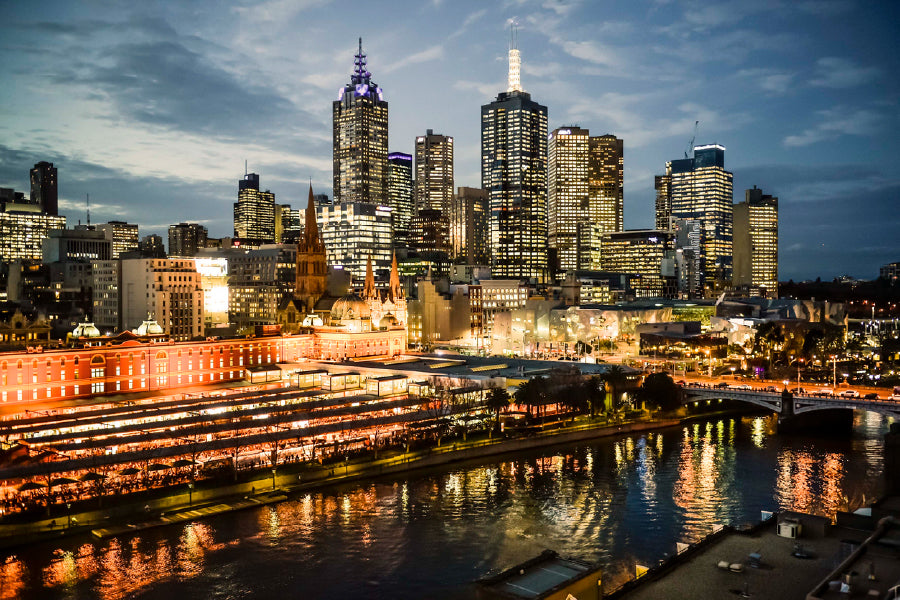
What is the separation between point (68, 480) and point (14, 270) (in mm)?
159613

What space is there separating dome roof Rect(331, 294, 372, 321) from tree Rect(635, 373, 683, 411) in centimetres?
4652

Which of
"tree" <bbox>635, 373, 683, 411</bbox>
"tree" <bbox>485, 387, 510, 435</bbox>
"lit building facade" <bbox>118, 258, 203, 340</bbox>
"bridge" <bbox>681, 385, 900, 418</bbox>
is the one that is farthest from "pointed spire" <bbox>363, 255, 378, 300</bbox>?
"bridge" <bbox>681, 385, 900, 418</bbox>

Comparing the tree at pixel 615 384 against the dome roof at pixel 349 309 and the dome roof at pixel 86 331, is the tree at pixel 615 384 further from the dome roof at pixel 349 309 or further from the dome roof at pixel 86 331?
the dome roof at pixel 86 331

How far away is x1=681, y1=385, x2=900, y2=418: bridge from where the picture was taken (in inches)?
3359

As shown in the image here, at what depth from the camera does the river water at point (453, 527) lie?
1817 inches

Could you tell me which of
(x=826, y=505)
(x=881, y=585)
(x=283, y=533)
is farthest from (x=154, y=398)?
(x=881, y=585)

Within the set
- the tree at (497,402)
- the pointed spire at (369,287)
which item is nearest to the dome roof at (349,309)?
the pointed spire at (369,287)

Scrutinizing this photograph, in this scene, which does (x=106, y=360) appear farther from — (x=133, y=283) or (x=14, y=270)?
(x=14, y=270)

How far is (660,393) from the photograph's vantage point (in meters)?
97.6

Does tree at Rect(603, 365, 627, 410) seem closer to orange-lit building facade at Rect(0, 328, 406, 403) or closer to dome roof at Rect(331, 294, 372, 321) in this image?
orange-lit building facade at Rect(0, 328, 406, 403)

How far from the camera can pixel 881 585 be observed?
26.4 m

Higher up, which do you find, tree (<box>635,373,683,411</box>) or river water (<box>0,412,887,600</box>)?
tree (<box>635,373,683,411</box>)

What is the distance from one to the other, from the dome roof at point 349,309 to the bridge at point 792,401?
50.9 meters

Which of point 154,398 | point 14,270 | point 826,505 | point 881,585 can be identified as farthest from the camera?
point 14,270
